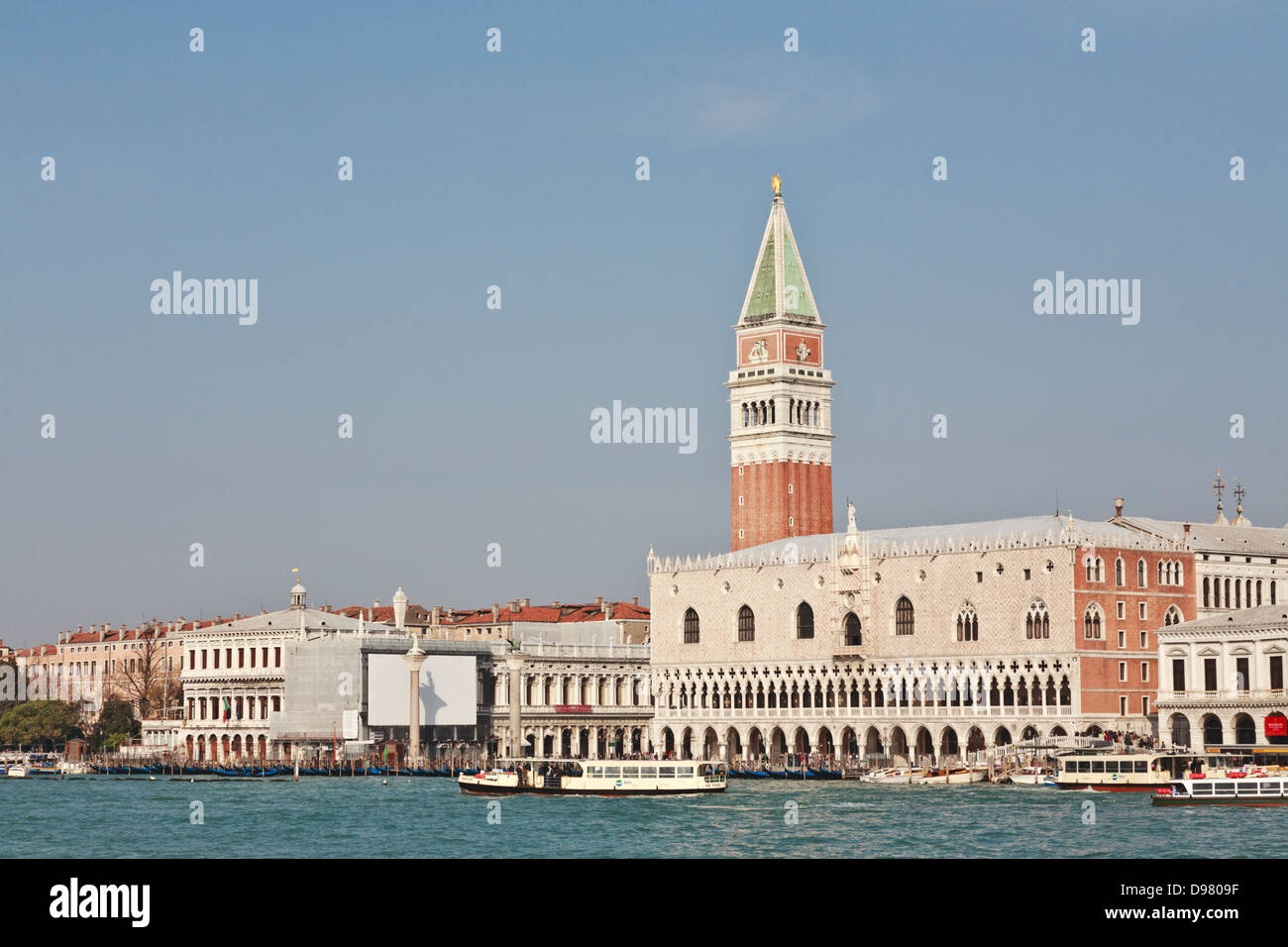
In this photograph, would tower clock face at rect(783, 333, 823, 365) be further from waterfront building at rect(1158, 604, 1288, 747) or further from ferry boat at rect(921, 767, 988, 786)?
ferry boat at rect(921, 767, 988, 786)

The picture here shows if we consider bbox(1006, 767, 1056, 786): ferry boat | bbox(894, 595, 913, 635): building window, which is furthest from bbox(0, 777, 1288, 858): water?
bbox(894, 595, 913, 635): building window

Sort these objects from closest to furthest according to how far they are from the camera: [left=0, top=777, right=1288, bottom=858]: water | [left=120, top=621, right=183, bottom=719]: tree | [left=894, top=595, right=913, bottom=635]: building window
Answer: [left=0, top=777, right=1288, bottom=858]: water → [left=894, top=595, right=913, bottom=635]: building window → [left=120, top=621, right=183, bottom=719]: tree

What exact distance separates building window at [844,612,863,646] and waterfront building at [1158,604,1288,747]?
16.0 meters

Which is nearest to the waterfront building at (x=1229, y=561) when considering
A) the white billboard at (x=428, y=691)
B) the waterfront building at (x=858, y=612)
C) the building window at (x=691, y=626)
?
the waterfront building at (x=858, y=612)

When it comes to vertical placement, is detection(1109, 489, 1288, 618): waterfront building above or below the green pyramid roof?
below

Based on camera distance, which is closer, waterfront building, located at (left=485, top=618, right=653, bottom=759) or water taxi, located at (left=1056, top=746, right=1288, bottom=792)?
water taxi, located at (left=1056, top=746, right=1288, bottom=792)

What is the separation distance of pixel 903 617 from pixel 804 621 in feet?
21.7

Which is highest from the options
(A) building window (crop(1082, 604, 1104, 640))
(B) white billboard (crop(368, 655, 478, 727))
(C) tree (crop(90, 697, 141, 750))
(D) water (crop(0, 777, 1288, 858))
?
(A) building window (crop(1082, 604, 1104, 640))

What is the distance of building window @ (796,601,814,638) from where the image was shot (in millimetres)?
94812

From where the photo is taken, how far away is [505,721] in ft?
356

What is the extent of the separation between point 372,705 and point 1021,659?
37329mm

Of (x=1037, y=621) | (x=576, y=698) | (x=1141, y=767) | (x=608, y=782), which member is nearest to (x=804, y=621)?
(x=1037, y=621)

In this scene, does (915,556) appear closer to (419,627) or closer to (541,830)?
(541,830)
